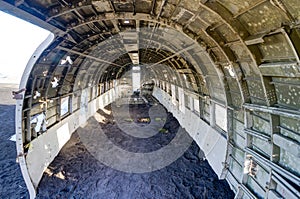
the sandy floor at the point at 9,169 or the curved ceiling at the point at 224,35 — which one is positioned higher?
the curved ceiling at the point at 224,35

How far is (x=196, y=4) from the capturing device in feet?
12.3

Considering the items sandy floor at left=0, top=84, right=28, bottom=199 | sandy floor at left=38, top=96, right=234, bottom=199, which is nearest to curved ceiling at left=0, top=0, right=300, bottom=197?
sandy floor at left=38, top=96, right=234, bottom=199

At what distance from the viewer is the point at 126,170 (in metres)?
7.41

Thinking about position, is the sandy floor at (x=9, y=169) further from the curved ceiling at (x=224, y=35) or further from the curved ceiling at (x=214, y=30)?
the curved ceiling at (x=214, y=30)

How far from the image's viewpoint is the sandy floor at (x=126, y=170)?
6051 mm

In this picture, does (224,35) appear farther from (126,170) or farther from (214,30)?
(126,170)

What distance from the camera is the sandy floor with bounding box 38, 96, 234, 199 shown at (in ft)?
19.9

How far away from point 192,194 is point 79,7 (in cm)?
547

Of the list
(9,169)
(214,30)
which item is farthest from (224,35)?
(9,169)

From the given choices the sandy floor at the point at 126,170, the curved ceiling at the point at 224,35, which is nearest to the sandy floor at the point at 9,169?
the sandy floor at the point at 126,170

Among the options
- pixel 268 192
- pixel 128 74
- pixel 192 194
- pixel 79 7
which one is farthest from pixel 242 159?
pixel 128 74

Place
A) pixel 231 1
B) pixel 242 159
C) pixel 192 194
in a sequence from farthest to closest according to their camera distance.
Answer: pixel 192 194 < pixel 242 159 < pixel 231 1

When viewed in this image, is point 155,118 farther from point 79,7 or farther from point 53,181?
point 79,7

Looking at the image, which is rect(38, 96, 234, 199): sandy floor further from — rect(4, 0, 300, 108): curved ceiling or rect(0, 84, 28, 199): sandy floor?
rect(4, 0, 300, 108): curved ceiling
